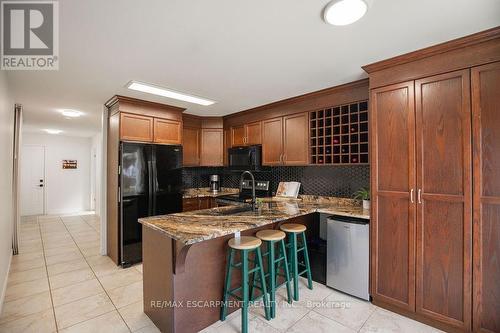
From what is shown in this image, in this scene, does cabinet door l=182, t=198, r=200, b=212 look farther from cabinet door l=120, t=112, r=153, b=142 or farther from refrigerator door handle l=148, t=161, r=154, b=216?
cabinet door l=120, t=112, r=153, b=142

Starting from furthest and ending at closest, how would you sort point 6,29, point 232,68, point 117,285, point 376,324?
point 117,285 < point 232,68 < point 376,324 < point 6,29

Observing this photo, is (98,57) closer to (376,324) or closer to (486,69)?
(486,69)

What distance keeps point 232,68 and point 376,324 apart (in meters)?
2.71

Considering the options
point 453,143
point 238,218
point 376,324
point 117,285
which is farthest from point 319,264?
point 117,285

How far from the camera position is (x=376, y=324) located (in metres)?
2.12

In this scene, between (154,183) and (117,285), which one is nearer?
(117,285)

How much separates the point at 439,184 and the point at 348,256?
111 centimetres

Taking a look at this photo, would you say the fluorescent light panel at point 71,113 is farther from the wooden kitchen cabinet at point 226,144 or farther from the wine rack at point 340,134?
the wine rack at point 340,134

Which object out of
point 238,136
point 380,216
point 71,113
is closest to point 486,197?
point 380,216

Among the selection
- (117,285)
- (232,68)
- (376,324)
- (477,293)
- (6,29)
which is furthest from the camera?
(117,285)

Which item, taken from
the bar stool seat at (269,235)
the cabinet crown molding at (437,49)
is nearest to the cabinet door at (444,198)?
the cabinet crown molding at (437,49)

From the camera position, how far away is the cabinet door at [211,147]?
4.59 metres

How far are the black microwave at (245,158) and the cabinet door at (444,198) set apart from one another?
230cm

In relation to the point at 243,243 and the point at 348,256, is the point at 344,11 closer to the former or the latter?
the point at 243,243
